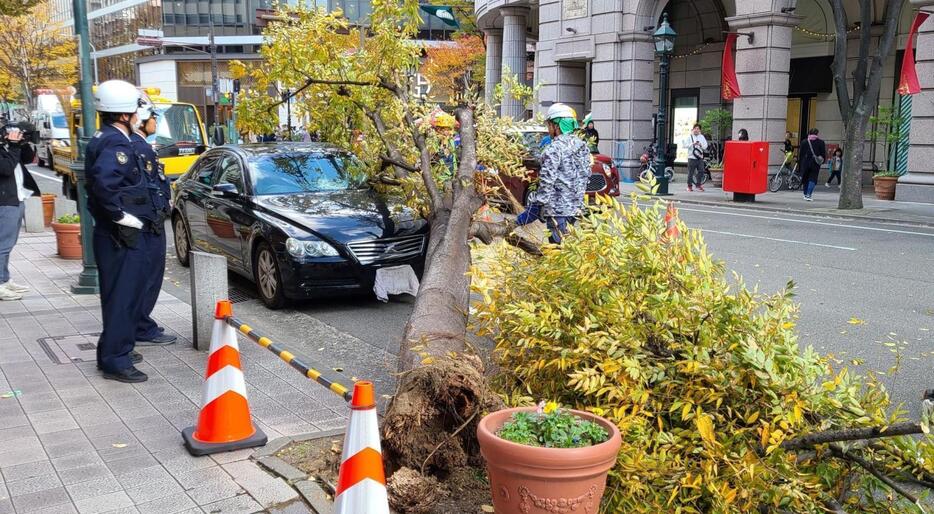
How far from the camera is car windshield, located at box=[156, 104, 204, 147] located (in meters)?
18.8

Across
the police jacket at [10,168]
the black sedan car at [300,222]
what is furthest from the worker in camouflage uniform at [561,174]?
the police jacket at [10,168]

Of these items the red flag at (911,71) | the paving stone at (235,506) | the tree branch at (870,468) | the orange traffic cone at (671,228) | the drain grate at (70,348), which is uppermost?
the red flag at (911,71)

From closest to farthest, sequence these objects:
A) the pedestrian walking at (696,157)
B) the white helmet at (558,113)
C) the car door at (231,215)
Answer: the white helmet at (558,113) < the car door at (231,215) < the pedestrian walking at (696,157)

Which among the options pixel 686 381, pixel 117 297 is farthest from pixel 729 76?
pixel 686 381

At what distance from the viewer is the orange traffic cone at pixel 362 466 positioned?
3.13 meters

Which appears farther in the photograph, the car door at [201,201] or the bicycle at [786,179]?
the bicycle at [786,179]

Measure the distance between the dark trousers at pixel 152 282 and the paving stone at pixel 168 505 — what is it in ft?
8.09

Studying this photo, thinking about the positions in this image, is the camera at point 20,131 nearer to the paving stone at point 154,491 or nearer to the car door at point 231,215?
the car door at point 231,215

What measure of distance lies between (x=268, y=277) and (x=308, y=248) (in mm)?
784

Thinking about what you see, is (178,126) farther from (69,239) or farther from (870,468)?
(870,468)

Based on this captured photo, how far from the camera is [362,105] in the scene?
9.10m

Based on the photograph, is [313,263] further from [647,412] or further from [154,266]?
[647,412]

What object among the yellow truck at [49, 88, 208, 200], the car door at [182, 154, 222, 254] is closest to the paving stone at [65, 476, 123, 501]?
the car door at [182, 154, 222, 254]

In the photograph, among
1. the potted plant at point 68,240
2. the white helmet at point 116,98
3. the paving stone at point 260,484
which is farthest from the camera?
the potted plant at point 68,240
